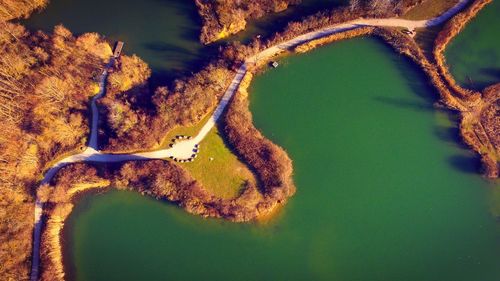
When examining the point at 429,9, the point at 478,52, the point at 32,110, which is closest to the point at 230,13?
the point at 429,9

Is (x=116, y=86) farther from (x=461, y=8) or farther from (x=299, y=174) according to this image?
(x=461, y=8)

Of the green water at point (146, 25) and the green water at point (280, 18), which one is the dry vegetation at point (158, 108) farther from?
the green water at point (280, 18)

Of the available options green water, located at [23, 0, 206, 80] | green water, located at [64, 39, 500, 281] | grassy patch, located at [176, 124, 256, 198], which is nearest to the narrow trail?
grassy patch, located at [176, 124, 256, 198]

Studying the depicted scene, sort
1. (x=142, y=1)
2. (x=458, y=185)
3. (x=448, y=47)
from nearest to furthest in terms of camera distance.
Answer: (x=458, y=185), (x=448, y=47), (x=142, y=1)

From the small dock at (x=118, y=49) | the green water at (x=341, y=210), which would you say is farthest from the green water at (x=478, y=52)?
the small dock at (x=118, y=49)

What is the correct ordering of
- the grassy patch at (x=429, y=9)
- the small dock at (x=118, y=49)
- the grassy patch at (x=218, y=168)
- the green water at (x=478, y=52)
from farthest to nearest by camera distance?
the small dock at (x=118, y=49)
the grassy patch at (x=429, y=9)
the green water at (x=478, y=52)
the grassy patch at (x=218, y=168)

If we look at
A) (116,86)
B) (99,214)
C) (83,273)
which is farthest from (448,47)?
(83,273)

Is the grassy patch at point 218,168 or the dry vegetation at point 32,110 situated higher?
the dry vegetation at point 32,110
